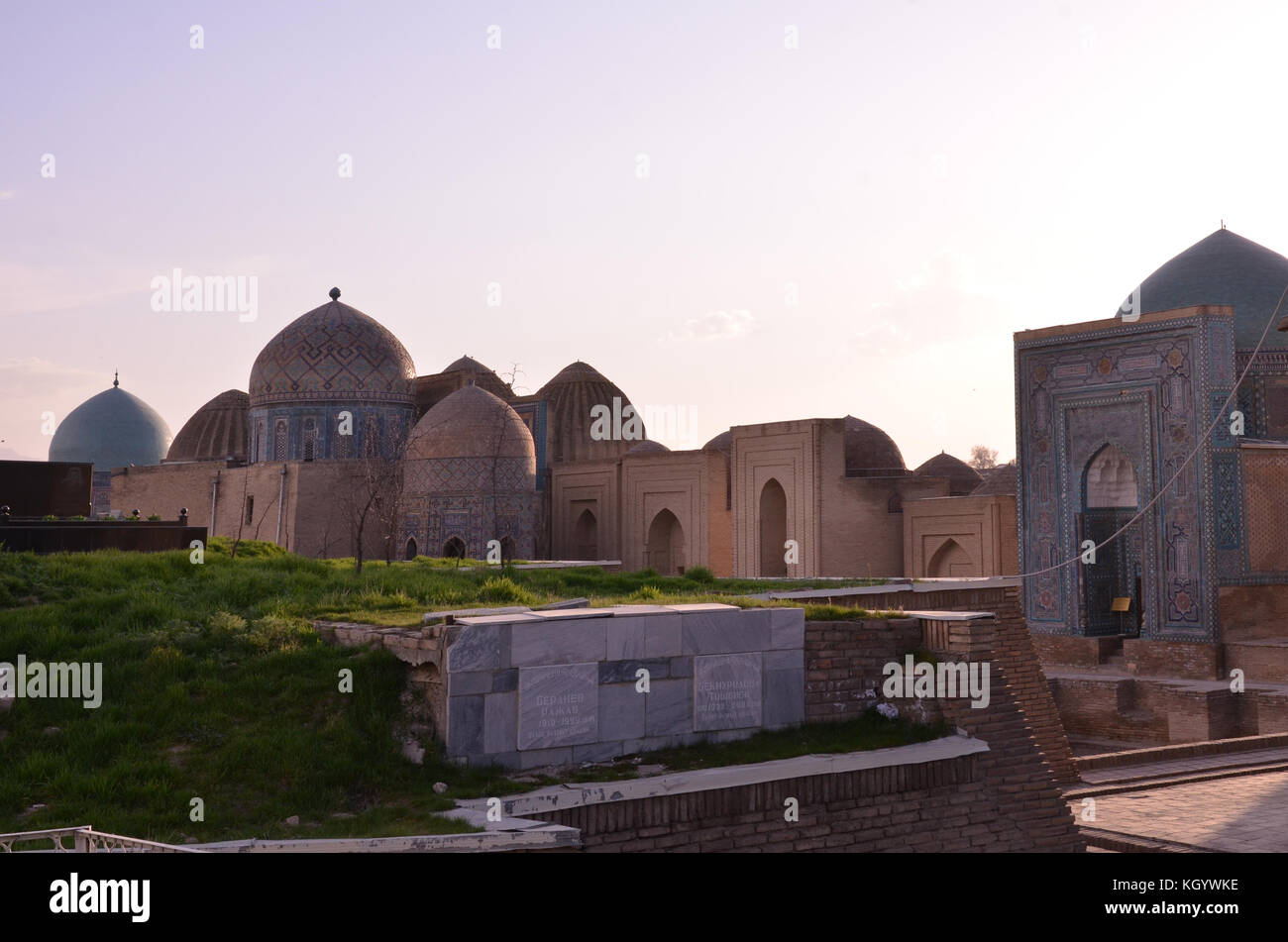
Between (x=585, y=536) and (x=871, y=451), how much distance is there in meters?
6.67

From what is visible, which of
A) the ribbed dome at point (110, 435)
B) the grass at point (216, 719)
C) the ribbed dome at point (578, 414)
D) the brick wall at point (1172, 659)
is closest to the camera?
the grass at point (216, 719)

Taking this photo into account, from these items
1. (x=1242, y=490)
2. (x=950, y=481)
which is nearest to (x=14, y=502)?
(x=1242, y=490)

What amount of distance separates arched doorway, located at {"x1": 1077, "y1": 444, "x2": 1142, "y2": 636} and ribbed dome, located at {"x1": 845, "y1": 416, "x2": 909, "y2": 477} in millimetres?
7161

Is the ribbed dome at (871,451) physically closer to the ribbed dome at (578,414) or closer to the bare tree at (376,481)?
the ribbed dome at (578,414)

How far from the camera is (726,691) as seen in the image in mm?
7559

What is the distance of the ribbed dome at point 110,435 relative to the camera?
3788cm

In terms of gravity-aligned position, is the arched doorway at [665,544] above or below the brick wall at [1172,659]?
above

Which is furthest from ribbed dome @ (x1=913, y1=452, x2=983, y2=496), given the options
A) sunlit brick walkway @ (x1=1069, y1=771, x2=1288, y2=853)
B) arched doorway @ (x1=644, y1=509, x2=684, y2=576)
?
sunlit brick walkway @ (x1=1069, y1=771, x2=1288, y2=853)

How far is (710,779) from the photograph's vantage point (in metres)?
6.58

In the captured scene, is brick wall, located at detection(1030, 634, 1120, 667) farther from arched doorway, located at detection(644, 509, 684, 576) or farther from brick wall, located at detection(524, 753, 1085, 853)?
brick wall, located at detection(524, 753, 1085, 853)

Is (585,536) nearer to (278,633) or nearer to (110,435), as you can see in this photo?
(110,435)

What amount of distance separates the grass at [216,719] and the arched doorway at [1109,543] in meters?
12.0

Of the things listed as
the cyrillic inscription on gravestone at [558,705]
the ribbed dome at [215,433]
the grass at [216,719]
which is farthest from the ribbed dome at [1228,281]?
the ribbed dome at [215,433]
